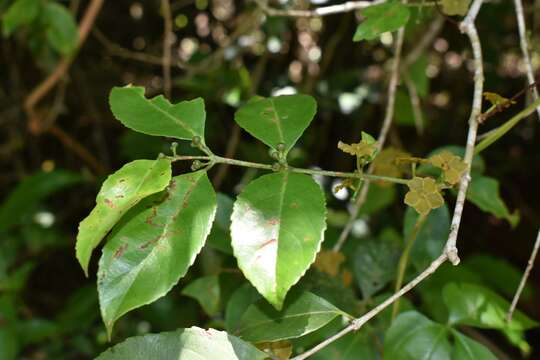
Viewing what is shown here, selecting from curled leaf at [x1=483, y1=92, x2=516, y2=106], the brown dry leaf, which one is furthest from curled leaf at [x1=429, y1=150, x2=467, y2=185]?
the brown dry leaf

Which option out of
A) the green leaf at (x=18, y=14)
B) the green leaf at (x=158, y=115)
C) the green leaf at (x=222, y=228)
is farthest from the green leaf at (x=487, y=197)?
the green leaf at (x=18, y=14)

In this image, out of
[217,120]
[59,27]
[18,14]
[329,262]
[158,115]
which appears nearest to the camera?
[158,115]

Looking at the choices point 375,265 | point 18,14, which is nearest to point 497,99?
point 375,265

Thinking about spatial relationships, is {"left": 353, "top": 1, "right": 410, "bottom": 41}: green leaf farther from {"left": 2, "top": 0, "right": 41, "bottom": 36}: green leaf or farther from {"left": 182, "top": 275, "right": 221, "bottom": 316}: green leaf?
{"left": 2, "top": 0, "right": 41, "bottom": 36}: green leaf

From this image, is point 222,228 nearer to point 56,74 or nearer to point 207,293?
point 207,293

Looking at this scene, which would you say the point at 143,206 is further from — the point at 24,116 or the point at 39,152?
the point at 39,152

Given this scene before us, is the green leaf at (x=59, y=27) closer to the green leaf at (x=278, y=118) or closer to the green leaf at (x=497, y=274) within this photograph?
the green leaf at (x=278, y=118)
